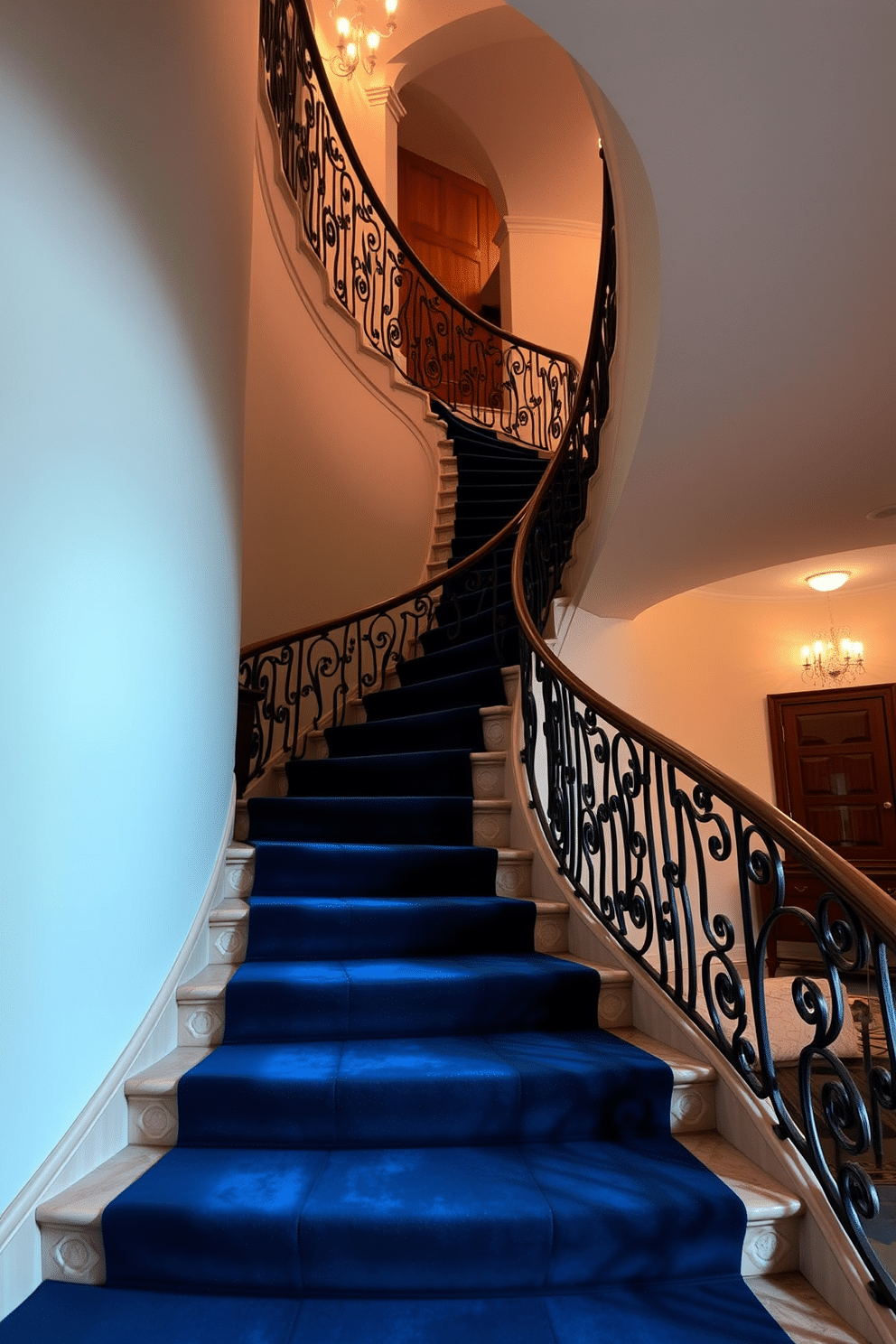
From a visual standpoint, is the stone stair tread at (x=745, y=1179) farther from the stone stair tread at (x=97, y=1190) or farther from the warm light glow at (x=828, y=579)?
the warm light glow at (x=828, y=579)

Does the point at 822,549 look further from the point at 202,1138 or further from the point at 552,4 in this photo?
the point at 202,1138

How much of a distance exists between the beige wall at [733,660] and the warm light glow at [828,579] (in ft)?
1.98

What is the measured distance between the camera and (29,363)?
6.32 feet

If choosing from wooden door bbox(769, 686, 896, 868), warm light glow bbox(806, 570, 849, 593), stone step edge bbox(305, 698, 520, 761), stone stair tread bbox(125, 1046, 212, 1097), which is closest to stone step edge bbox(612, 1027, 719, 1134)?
stone stair tread bbox(125, 1046, 212, 1097)

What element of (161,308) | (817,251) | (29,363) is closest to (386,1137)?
(29,363)

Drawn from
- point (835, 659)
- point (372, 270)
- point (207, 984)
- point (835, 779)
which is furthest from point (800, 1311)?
point (372, 270)

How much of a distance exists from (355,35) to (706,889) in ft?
28.5

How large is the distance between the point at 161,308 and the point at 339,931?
222 cm

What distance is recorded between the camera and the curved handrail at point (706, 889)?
1860 millimetres

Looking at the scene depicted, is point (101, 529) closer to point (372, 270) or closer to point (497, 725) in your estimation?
point (497, 725)

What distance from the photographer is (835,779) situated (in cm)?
775

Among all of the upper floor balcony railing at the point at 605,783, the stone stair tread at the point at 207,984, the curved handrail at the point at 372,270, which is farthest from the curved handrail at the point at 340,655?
the curved handrail at the point at 372,270

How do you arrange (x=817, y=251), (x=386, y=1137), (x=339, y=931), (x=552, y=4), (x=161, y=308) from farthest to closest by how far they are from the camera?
1. (x=339, y=931)
2. (x=817, y=251)
3. (x=161, y=308)
4. (x=386, y=1137)
5. (x=552, y=4)

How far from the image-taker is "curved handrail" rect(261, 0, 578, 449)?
646 centimetres
